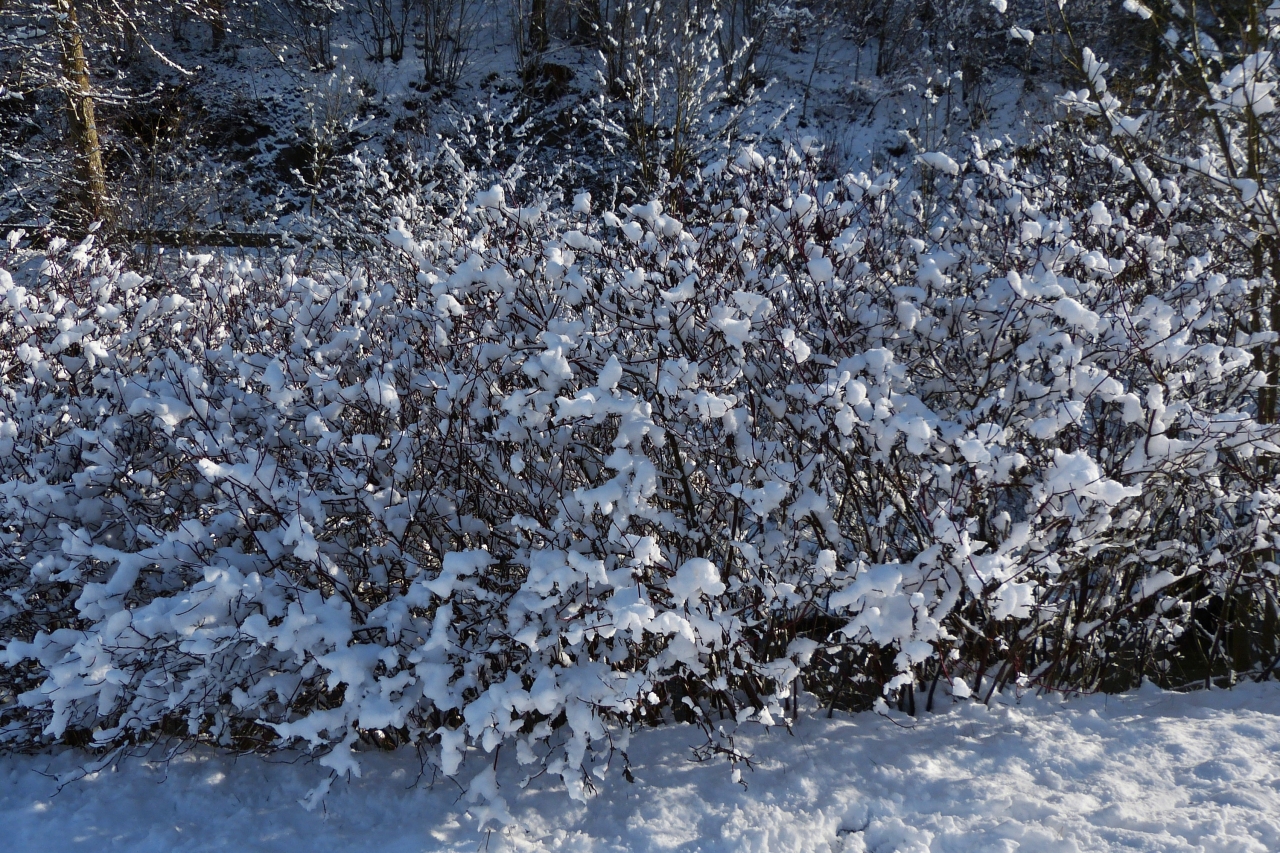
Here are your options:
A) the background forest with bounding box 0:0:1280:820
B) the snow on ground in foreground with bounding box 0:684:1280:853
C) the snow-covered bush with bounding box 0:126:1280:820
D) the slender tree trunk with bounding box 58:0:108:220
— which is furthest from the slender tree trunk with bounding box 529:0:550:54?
the snow on ground in foreground with bounding box 0:684:1280:853

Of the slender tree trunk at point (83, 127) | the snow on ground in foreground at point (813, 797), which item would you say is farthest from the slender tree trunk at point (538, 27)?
the snow on ground in foreground at point (813, 797)

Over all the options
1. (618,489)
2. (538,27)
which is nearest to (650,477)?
(618,489)

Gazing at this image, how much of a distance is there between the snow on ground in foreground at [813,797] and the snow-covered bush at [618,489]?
0.17 metres

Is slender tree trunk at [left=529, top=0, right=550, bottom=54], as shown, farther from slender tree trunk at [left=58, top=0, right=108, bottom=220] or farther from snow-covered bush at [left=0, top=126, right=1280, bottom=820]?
Answer: snow-covered bush at [left=0, top=126, right=1280, bottom=820]

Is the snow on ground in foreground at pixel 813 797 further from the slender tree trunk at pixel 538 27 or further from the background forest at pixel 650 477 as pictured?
the slender tree trunk at pixel 538 27

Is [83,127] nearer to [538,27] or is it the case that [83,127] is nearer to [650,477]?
[538,27]

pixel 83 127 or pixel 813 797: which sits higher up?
pixel 83 127

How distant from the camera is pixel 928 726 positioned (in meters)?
3.35

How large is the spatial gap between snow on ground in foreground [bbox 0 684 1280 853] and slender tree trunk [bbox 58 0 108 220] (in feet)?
33.7

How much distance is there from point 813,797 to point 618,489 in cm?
130

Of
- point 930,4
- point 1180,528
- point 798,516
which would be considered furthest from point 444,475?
point 930,4

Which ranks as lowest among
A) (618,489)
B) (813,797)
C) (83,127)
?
(813,797)

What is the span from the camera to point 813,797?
2967 millimetres

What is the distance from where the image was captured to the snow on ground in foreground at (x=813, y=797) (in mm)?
2754
